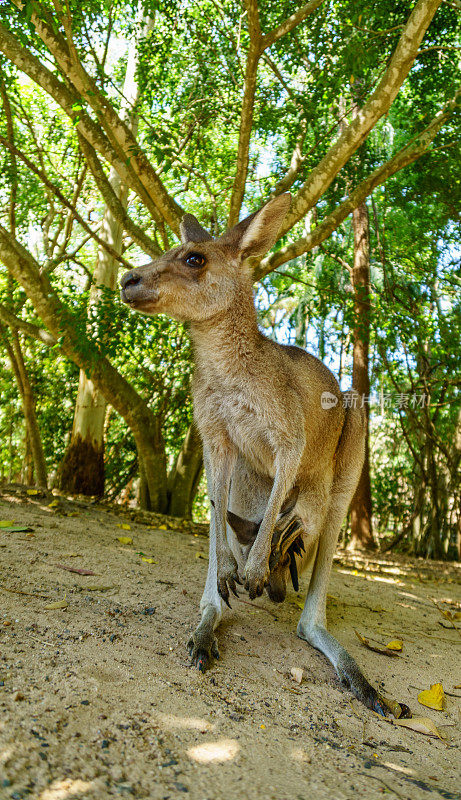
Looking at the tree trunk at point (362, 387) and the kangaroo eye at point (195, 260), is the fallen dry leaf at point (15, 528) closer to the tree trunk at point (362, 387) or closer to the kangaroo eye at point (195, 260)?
the kangaroo eye at point (195, 260)

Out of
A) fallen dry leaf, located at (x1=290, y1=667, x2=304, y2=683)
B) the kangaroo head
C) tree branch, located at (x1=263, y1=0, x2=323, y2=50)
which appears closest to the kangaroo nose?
the kangaroo head

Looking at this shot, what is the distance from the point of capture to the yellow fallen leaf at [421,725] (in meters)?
2.43

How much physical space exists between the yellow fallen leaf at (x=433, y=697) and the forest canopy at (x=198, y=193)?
3233mm

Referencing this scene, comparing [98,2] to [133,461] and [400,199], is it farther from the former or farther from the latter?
[133,461]

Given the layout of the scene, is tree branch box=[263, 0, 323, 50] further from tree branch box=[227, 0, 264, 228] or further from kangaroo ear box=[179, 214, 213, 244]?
kangaroo ear box=[179, 214, 213, 244]

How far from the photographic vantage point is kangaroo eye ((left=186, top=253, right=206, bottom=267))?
295cm

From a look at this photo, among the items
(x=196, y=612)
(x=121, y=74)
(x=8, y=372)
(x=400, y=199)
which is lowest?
(x=196, y=612)

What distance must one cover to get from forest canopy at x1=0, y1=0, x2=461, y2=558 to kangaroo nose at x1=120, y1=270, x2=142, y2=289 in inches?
74.1

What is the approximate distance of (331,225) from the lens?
5613 millimetres

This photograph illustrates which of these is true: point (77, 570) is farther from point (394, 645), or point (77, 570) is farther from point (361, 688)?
point (394, 645)

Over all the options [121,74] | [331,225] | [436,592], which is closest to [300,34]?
[331,225]

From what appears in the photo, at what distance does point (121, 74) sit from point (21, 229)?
311cm

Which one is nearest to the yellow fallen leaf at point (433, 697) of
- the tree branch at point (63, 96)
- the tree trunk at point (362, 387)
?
the tree branch at point (63, 96)

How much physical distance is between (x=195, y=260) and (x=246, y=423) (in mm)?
834
